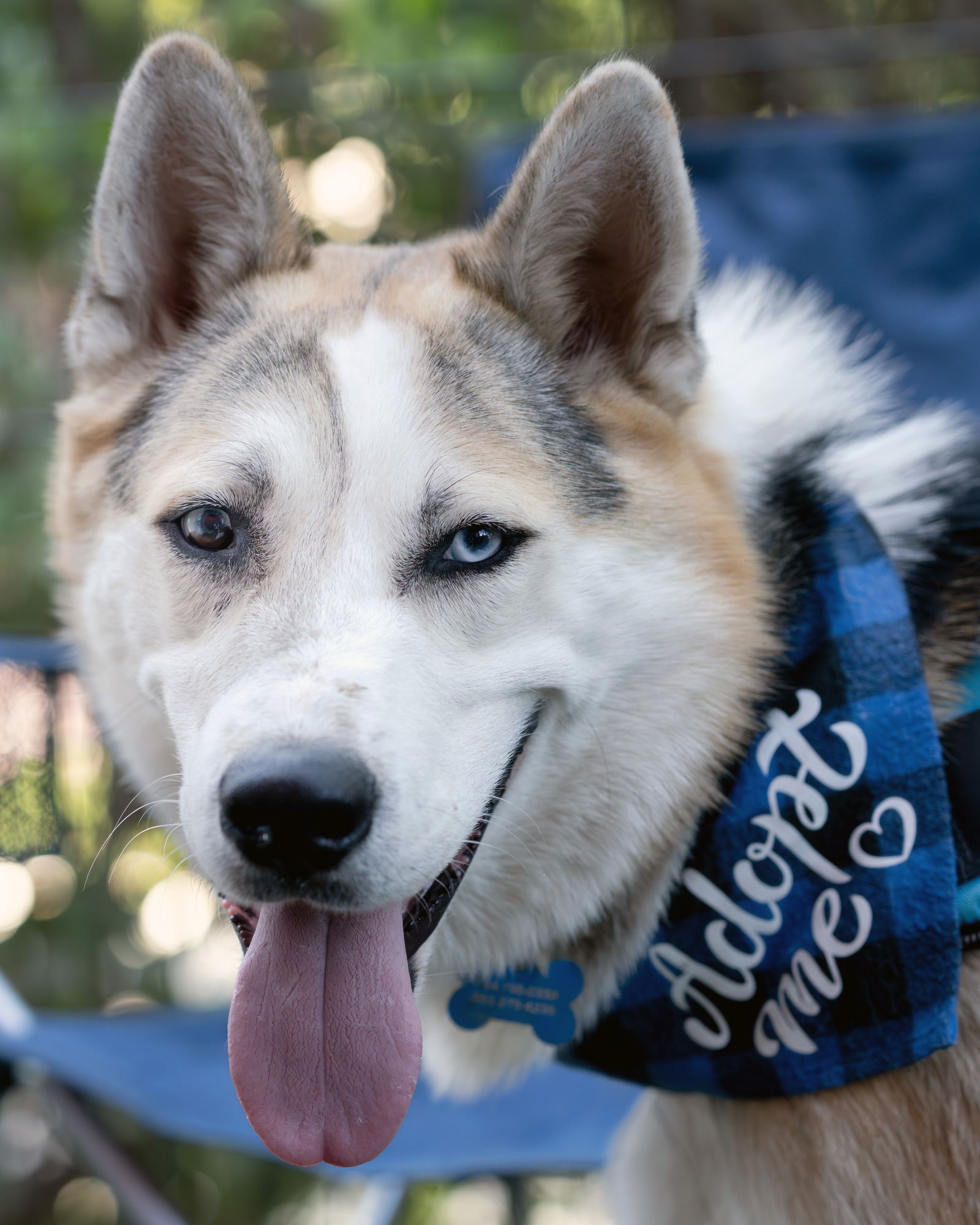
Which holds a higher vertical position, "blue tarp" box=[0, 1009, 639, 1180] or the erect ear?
the erect ear

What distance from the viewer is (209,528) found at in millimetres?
1442

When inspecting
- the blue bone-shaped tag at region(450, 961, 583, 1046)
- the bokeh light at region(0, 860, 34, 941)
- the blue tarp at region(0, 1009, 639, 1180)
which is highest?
the blue bone-shaped tag at region(450, 961, 583, 1046)

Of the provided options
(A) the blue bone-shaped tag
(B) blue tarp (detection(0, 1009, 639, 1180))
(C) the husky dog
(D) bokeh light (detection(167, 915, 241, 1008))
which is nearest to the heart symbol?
(C) the husky dog

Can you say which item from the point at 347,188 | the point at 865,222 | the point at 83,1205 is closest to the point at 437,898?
the point at 865,222

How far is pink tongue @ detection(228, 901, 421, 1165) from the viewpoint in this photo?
132cm

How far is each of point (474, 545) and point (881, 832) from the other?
63 cm

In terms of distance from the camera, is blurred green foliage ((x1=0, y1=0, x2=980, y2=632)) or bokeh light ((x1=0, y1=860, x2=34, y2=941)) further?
blurred green foliage ((x1=0, y1=0, x2=980, y2=632))

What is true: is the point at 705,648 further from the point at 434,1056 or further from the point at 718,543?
the point at 434,1056

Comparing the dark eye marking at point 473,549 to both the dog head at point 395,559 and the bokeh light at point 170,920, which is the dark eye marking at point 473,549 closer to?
the dog head at point 395,559

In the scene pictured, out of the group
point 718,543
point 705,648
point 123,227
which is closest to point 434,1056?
point 705,648

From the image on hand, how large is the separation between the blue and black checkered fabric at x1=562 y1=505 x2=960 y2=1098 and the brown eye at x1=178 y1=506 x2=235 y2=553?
2.53 feet

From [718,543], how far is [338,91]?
111 inches

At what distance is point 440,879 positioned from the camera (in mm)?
1396

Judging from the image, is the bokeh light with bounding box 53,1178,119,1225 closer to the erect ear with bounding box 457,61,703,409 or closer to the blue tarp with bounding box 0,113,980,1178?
the erect ear with bounding box 457,61,703,409
